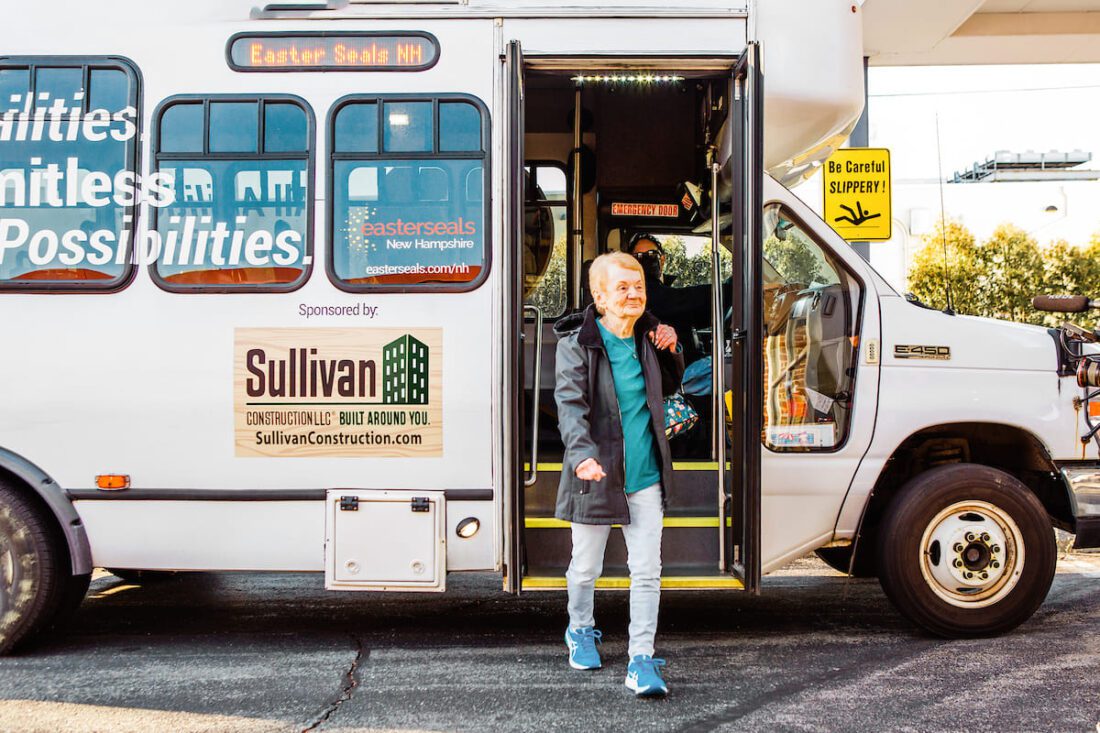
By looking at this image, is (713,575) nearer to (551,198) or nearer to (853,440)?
(853,440)

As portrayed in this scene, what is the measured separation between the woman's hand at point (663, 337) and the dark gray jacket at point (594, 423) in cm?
5

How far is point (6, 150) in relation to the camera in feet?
16.1

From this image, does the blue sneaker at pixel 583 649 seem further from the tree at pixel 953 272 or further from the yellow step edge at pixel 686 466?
the tree at pixel 953 272

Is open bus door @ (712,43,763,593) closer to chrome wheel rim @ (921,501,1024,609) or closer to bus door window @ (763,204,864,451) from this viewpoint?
bus door window @ (763,204,864,451)

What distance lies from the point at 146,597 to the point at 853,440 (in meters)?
4.43

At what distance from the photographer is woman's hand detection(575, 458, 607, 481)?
4.12 m

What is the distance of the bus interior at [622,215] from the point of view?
18.0 ft

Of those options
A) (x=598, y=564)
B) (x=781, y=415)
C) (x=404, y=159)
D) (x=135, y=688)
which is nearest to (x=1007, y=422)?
(x=781, y=415)

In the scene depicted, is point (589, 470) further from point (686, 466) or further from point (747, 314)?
point (686, 466)

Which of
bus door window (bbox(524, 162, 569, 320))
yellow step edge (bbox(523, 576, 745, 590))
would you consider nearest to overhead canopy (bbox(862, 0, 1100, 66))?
bus door window (bbox(524, 162, 569, 320))

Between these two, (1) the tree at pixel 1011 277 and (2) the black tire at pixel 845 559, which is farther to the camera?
(1) the tree at pixel 1011 277

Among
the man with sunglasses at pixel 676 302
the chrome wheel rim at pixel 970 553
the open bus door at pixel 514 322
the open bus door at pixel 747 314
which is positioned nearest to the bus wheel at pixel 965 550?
the chrome wheel rim at pixel 970 553

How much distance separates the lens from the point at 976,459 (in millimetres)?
5422

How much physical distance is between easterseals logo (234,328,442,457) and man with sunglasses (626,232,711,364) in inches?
65.3
